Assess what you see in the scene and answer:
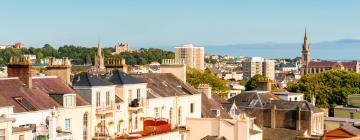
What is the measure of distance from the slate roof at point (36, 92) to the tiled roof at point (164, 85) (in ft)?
30.8

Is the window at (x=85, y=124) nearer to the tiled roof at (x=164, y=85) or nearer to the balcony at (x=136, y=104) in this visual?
the balcony at (x=136, y=104)

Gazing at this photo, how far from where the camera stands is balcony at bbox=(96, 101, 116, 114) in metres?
45.7

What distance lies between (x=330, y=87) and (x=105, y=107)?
283 ft

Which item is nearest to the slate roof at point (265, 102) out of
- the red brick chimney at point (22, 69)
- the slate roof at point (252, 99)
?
the slate roof at point (252, 99)

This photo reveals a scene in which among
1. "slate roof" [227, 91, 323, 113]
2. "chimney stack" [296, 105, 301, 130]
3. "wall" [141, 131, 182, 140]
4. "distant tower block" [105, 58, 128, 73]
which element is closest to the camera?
"wall" [141, 131, 182, 140]

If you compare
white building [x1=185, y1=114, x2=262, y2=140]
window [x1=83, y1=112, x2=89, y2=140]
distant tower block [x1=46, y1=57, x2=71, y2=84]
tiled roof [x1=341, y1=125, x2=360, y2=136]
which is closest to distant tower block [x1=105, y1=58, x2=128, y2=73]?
white building [x1=185, y1=114, x2=262, y2=140]

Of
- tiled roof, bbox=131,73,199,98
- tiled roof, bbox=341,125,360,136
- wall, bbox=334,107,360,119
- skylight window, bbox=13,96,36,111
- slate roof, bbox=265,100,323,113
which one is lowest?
wall, bbox=334,107,360,119

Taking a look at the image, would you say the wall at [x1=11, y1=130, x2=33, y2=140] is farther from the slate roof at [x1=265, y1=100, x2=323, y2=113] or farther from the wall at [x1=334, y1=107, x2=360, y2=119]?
the wall at [x1=334, y1=107, x2=360, y2=119]

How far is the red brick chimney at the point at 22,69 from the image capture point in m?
43.8

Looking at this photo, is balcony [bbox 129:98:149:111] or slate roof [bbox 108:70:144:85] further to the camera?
balcony [bbox 129:98:149:111]

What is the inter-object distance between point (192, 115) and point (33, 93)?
1785 cm

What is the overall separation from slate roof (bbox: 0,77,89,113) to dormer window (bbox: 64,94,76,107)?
0.41 m

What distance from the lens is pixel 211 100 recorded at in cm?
6281

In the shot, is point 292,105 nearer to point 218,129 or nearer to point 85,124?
point 218,129
